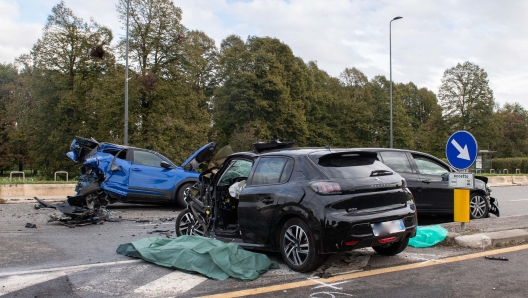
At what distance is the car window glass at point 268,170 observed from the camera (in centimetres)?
632

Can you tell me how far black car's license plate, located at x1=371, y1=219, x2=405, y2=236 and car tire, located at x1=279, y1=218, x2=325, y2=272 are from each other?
0.73m

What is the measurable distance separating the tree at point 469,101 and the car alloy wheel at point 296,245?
59.5 meters

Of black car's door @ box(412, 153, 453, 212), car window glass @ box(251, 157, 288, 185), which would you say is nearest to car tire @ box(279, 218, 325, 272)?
car window glass @ box(251, 157, 288, 185)

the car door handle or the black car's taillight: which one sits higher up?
the black car's taillight

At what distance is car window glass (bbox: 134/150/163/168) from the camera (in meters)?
13.4

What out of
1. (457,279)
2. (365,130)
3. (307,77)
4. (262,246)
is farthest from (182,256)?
(365,130)

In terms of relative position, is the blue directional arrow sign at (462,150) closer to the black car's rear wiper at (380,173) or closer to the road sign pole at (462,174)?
the road sign pole at (462,174)

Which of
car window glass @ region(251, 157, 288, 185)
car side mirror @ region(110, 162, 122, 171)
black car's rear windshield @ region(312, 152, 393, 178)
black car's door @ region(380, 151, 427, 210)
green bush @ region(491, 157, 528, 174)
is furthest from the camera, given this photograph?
green bush @ region(491, 157, 528, 174)

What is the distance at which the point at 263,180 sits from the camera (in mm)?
6453

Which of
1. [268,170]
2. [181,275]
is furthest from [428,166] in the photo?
[181,275]

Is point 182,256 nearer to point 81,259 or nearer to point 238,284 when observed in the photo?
point 238,284

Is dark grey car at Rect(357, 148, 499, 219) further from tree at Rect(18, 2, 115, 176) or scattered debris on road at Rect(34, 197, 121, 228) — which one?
tree at Rect(18, 2, 115, 176)

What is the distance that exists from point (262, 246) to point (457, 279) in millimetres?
2457

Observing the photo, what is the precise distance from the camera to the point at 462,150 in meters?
8.10
